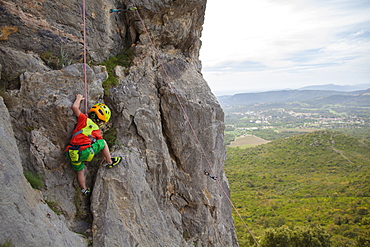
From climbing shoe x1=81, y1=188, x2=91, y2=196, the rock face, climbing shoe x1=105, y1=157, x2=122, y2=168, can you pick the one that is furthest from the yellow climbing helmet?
climbing shoe x1=81, y1=188, x2=91, y2=196

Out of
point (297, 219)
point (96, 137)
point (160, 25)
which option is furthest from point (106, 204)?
point (297, 219)

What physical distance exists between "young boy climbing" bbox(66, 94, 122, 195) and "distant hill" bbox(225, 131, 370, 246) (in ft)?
84.0

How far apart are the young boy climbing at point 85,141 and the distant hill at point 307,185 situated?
2561 cm

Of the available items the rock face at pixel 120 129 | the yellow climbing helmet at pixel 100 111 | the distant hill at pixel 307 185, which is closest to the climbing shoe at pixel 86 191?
the rock face at pixel 120 129

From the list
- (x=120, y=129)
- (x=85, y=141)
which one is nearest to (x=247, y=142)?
(x=120, y=129)

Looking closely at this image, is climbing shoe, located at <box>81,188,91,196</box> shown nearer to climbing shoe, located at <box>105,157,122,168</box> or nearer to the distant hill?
climbing shoe, located at <box>105,157,122,168</box>

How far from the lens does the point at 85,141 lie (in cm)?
534

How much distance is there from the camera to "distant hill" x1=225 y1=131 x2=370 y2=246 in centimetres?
3197

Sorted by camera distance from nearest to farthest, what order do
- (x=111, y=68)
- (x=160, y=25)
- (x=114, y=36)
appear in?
1. (x=111, y=68)
2. (x=114, y=36)
3. (x=160, y=25)

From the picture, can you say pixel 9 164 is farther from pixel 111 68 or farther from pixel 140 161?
pixel 111 68

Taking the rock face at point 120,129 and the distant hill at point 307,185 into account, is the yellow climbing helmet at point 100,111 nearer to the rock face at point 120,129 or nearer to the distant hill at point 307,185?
the rock face at point 120,129

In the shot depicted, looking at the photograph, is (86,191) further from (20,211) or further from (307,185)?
(307,185)

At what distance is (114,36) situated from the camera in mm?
8117

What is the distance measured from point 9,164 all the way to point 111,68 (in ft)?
14.7
